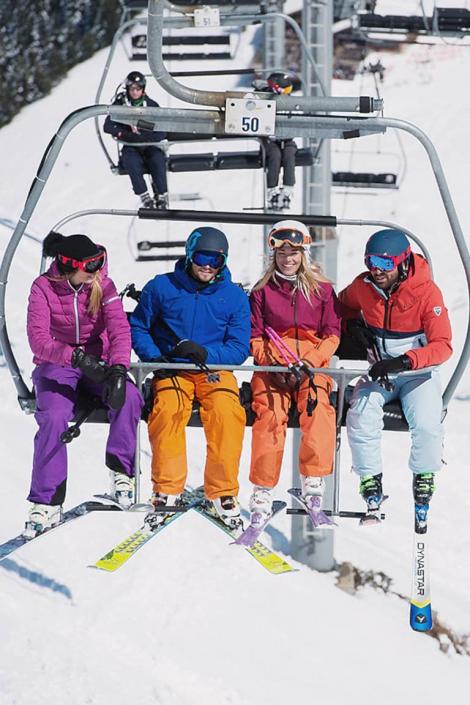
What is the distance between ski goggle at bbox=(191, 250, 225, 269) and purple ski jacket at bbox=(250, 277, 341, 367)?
0.35 meters

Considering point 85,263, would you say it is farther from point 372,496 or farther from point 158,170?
point 158,170

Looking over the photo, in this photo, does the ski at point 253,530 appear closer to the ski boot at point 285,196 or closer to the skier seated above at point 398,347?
the skier seated above at point 398,347

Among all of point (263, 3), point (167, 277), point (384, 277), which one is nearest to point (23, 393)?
point (167, 277)

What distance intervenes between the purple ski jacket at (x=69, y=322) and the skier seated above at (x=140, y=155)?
13.5 feet

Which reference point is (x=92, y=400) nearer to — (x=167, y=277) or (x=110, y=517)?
(x=167, y=277)

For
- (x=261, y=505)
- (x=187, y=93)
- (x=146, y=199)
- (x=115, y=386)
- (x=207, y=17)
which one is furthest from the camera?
(x=146, y=199)

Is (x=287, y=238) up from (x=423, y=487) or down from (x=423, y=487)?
up

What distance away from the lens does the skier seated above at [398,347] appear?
19.2 feet

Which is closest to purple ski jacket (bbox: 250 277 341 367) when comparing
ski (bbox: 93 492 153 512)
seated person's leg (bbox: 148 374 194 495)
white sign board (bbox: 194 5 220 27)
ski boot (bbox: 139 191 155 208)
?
seated person's leg (bbox: 148 374 194 495)

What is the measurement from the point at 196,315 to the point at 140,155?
4.75 meters

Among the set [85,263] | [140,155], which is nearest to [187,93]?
[85,263]

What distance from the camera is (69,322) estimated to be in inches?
233

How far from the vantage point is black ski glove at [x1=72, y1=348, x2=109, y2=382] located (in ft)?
18.4

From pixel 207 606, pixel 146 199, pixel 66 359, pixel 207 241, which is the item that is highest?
pixel 146 199
